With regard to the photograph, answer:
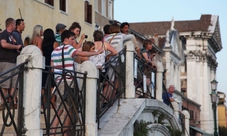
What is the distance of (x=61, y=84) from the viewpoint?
28.3 ft

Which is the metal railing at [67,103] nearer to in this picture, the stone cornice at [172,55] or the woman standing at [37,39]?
the woman standing at [37,39]

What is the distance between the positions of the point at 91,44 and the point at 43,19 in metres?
11.6

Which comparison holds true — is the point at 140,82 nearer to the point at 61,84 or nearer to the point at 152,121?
the point at 152,121

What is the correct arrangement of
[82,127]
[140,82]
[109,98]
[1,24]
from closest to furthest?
A: [82,127] → [109,98] → [140,82] → [1,24]

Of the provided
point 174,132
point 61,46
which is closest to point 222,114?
point 174,132

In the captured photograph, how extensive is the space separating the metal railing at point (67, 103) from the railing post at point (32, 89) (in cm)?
59

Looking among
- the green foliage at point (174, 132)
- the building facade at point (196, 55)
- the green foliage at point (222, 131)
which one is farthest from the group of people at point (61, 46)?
the green foliage at point (222, 131)

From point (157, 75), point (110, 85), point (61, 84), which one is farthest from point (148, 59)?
point (61, 84)

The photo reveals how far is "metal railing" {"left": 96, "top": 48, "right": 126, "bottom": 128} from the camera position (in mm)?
10070

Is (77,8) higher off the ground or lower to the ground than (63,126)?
higher

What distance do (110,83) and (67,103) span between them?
191 centimetres

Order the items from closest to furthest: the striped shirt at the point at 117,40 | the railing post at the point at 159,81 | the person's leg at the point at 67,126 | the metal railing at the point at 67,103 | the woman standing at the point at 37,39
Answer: the metal railing at the point at 67,103, the person's leg at the point at 67,126, the woman standing at the point at 37,39, the striped shirt at the point at 117,40, the railing post at the point at 159,81

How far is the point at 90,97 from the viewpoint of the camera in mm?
9102

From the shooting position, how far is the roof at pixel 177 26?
5825 cm
